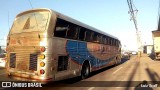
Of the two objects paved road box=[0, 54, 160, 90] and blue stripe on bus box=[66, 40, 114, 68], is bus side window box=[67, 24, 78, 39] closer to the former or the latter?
blue stripe on bus box=[66, 40, 114, 68]

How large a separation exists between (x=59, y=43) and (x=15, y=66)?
223 cm

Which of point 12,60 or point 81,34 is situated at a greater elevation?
point 81,34

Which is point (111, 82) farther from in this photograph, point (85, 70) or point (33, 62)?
point (33, 62)

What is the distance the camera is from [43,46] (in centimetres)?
849

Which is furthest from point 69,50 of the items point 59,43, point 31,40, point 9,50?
point 9,50

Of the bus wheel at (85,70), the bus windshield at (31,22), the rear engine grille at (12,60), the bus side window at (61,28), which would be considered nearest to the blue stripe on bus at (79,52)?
the bus wheel at (85,70)

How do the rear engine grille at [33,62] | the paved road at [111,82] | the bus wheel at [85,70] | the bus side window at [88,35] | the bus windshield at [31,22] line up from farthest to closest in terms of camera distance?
the bus side window at [88,35] → the bus wheel at [85,70] → the paved road at [111,82] → the bus windshield at [31,22] → the rear engine grille at [33,62]

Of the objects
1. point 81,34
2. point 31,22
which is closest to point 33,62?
point 31,22

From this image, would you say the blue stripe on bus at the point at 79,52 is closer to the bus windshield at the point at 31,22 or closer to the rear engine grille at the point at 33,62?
the bus windshield at the point at 31,22

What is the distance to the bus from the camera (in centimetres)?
855

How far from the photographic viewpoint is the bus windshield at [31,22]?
9000 millimetres

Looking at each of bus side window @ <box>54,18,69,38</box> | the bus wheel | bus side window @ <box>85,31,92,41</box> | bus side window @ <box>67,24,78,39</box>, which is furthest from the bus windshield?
the bus wheel

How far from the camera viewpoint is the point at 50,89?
931 centimetres

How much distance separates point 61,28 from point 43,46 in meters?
1.49
